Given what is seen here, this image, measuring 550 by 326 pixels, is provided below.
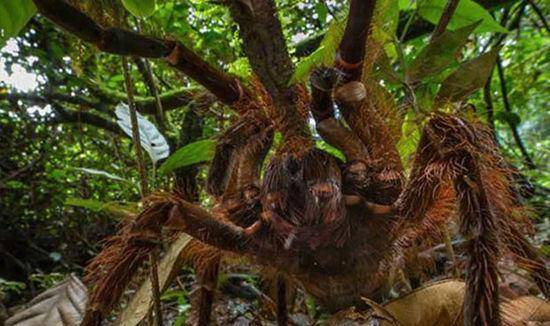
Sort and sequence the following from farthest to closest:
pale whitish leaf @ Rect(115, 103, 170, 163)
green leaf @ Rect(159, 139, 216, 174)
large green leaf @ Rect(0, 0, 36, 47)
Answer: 1. pale whitish leaf @ Rect(115, 103, 170, 163)
2. green leaf @ Rect(159, 139, 216, 174)
3. large green leaf @ Rect(0, 0, 36, 47)

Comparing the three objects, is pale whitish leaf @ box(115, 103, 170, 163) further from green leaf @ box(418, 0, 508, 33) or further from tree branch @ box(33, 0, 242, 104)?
green leaf @ box(418, 0, 508, 33)

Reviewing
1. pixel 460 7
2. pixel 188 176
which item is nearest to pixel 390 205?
pixel 460 7

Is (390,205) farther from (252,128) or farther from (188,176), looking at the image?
(188,176)

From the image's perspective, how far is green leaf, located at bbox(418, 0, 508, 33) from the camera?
0.91 metres

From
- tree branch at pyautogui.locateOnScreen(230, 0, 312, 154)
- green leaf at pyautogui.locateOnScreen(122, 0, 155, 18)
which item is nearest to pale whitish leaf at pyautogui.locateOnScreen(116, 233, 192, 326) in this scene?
tree branch at pyautogui.locateOnScreen(230, 0, 312, 154)

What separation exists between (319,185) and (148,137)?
545mm

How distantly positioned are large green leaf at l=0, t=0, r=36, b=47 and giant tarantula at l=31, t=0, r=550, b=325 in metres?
0.15

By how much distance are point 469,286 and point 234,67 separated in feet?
2.26

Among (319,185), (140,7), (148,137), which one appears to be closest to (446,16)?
(319,185)

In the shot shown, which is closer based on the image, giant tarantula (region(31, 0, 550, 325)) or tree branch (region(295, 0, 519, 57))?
giant tarantula (region(31, 0, 550, 325))

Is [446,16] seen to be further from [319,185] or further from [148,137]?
[148,137]

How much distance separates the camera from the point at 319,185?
0.69m

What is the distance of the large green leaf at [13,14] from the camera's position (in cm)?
70

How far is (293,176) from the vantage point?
2.41 feet
